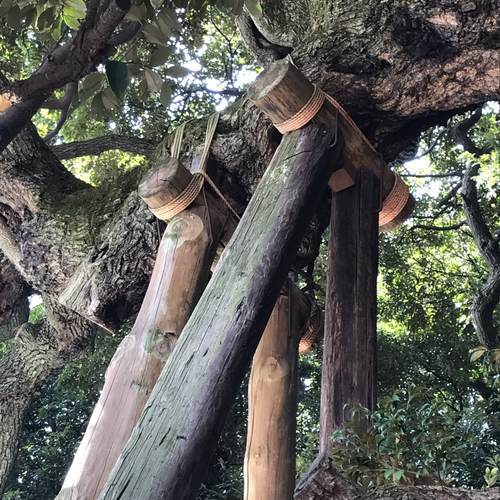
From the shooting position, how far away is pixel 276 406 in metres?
2.57

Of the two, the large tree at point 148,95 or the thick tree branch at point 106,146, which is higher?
the thick tree branch at point 106,146

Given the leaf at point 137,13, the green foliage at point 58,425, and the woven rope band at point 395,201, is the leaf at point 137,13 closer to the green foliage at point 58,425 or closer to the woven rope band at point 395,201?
the woven rope band at point 395,201

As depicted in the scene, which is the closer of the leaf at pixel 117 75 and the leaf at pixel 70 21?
the leaf at pixel 70 21

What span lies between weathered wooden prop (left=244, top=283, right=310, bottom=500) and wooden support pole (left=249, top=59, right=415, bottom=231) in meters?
0.57

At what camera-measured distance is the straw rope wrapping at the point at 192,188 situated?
7.64 ft

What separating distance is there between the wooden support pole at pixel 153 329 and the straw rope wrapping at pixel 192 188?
22mm

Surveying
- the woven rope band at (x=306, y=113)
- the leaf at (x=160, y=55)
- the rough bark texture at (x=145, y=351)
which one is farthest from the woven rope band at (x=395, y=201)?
the leaf at (x=160, y=55)

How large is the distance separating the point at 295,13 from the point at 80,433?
15.1 feet

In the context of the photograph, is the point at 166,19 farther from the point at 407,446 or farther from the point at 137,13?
the point at 407,446

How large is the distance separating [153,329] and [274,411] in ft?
2.23

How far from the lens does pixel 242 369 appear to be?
5.52 feet

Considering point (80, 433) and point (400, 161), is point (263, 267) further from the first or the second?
point (80, 433)

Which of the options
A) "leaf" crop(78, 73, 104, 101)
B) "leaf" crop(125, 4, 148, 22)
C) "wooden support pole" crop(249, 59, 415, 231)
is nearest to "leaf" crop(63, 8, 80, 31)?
"leaf" crop(125, 4, 148, 22)

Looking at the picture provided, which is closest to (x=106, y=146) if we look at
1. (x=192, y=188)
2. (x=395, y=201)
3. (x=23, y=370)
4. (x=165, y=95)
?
(x=23, y=370)
